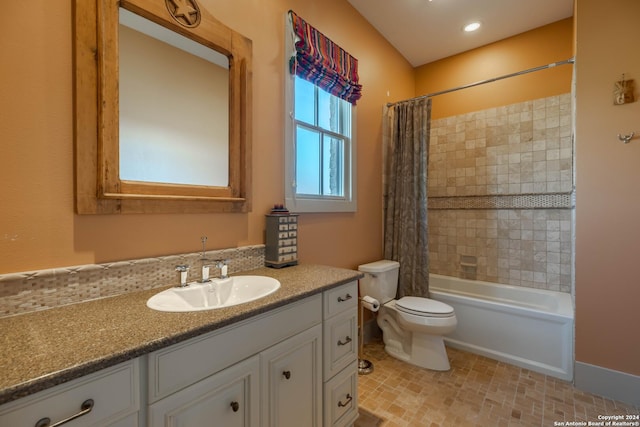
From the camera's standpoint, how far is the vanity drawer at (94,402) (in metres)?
0.55

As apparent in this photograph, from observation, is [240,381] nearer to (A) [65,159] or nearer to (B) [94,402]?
(B) [94,402]

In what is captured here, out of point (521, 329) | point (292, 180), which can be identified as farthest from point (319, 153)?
point (521, 329)

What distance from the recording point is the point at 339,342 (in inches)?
54.4

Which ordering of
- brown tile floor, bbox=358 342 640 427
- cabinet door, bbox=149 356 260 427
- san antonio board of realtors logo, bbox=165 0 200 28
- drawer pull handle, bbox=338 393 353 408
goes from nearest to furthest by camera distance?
1. cabinet door, bbox=149 356 260 427
2. san antonio board of realtors logo, bbox=165 0 200 28
3. drawer pull handle, bbox=338 393 353 408
4. brown tile floor, bbox=358 342 640 427

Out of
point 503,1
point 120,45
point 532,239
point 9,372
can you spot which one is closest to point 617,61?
point 503,1

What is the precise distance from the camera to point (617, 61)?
1.76m

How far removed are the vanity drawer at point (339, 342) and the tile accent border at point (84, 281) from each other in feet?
2.26

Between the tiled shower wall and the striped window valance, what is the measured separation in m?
1.44

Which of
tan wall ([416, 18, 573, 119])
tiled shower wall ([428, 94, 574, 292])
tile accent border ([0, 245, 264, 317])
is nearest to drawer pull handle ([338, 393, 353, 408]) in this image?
tile accent border ([0, 245, 264, 317])

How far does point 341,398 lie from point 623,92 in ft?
8.08

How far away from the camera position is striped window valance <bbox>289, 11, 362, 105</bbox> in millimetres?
1813

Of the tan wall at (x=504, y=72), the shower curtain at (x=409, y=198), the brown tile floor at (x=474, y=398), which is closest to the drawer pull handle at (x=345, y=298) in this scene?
the brown tile floor at (x=474, y=398)

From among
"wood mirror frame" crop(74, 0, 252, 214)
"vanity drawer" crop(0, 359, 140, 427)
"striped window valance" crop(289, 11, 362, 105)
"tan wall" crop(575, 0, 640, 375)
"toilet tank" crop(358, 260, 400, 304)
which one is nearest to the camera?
"vanity drawer" crop(0, 359, 140, 427)

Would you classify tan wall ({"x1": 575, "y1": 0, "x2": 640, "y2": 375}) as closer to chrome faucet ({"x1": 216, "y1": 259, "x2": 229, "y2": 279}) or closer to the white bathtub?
the white bathtub
